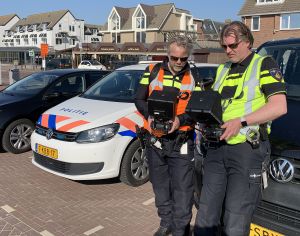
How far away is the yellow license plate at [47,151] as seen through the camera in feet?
15.3

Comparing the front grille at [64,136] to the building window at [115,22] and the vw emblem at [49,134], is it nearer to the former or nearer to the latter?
the vw emblem at [49,134]

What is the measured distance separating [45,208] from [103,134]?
1142mm

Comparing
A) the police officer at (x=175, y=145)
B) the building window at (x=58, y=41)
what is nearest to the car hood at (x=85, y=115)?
the police officer at (x=175, y=145)

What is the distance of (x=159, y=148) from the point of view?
320 cm

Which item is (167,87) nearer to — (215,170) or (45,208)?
(215,170)

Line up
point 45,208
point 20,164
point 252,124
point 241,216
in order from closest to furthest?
point 252,124, point 241,216, point 45,208, point 20,164

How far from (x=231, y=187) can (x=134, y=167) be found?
2514 millimetres

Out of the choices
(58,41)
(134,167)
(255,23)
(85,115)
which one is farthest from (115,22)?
(134,167)

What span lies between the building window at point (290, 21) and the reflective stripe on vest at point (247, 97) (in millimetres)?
35095

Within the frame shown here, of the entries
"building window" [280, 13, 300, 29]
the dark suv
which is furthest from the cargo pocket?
"building window" [280, 13, 300, 29]

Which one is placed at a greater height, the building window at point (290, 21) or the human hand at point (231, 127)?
the building window at point (290, 21)

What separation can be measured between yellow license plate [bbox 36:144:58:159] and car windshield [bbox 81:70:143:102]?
1.14 meters

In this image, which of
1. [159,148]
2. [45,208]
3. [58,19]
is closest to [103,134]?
[45,208]

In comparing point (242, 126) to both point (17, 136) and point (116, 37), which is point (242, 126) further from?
point (116, 37)
